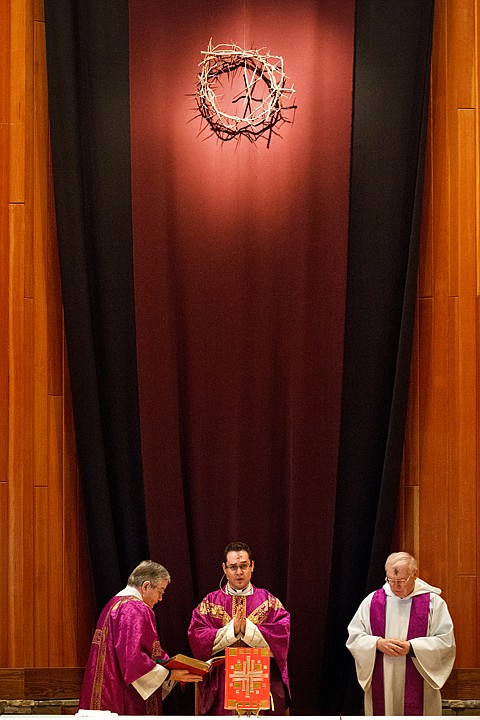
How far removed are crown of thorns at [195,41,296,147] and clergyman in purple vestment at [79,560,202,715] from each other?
112 inches

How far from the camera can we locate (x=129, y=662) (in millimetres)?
4988

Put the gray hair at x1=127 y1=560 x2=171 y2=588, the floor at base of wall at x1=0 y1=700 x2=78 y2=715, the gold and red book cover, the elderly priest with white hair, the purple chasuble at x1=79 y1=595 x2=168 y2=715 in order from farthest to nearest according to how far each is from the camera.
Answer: the floor at base of wall at x1=0 y1=700 x2=78 y2=715
the elderly priest with white hair
the gray hair at x1=127 y1=560 x2=171 y2=588
the purple chasuble at x1=79 y1=595 x2=168 y2=715
the gold and red book cover

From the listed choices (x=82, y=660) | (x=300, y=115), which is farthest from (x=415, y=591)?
(x=300, y=115)

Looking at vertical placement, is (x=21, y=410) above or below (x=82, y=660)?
above

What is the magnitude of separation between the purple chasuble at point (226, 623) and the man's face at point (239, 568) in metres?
0.09

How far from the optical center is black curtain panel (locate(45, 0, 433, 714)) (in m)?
6.27

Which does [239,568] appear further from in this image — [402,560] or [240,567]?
[402,560]

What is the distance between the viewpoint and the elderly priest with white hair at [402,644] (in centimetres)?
548

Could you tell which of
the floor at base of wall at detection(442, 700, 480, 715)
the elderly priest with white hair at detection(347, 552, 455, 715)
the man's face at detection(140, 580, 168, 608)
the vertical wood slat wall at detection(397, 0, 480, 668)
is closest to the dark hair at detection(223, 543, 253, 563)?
the man's face at detection(140, 580, 168, 608)

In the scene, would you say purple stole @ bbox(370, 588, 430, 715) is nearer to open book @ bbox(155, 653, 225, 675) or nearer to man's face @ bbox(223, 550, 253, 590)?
man's face @ bbox(223, 550, 253, 590)

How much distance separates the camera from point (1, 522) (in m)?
Answer: 6.20

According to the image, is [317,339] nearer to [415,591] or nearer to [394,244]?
[394,244]

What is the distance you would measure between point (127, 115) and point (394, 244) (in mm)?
1865

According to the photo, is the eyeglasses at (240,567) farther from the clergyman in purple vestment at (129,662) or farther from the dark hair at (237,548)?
the clergyman in purple vestment at (129,662)
